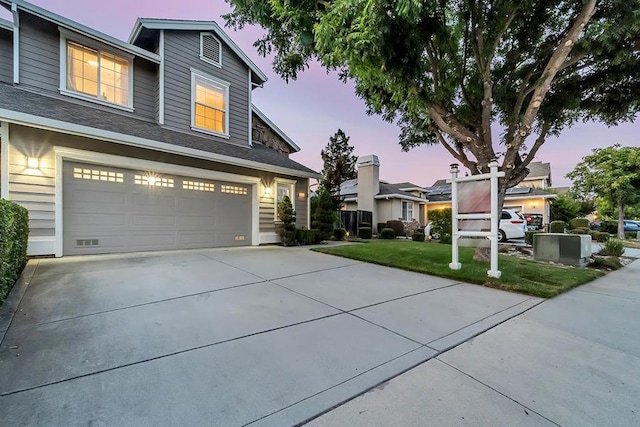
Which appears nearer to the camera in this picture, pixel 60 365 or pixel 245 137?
pixel 60 365

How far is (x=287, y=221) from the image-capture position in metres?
9.59

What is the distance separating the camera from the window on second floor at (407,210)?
18594mm

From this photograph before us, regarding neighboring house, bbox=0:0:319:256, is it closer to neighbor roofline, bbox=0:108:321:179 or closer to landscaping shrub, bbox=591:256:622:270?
neighbor roofline, bbox=0:108:321:179

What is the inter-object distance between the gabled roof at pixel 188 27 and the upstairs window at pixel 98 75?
1212mm

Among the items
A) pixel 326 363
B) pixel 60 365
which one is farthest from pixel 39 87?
pixel 326 363

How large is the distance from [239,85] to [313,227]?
5956 millimetres

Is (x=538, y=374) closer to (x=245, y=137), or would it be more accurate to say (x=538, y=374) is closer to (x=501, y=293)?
(x=501, y=293)

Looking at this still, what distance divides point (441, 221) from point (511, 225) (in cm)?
345

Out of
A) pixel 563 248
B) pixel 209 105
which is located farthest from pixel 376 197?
Answer: pixel 209 105

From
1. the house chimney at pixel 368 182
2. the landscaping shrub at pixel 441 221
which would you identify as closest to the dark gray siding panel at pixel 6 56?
the landscaping shrub at pixel 441 221

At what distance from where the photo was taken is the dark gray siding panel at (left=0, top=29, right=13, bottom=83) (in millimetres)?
6664

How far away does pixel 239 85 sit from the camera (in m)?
10.1

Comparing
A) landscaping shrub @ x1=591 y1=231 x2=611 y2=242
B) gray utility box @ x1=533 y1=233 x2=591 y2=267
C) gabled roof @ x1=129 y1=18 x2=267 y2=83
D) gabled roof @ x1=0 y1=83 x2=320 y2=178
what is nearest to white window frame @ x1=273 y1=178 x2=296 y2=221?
gabled roof @ x1=0 y1=83 x2=320 y2=178

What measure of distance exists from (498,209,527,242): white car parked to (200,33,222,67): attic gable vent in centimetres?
1336
